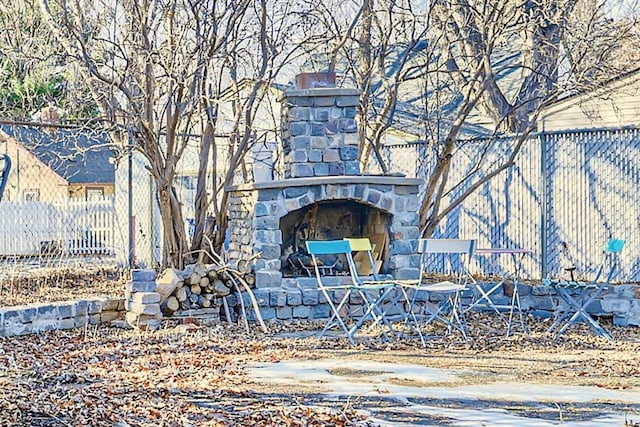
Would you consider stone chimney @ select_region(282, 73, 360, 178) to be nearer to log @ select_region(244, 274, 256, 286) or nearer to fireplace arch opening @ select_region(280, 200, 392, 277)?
fireplace arch opening @ select_region(280, 200, 392, 277)

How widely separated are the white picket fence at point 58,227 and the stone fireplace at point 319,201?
5.01m

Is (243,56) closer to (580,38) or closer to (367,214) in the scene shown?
(367,214)

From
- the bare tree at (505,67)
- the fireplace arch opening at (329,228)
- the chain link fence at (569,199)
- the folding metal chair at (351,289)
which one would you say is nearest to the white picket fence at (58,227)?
the fireplace arch opening at (329,228)

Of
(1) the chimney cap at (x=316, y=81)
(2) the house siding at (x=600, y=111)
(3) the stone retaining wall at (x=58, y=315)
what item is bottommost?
(3) the stone retaining wall at (x=58, y=315)

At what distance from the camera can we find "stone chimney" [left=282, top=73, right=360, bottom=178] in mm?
10500

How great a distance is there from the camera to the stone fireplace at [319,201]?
395 inches

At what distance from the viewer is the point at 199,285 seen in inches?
377

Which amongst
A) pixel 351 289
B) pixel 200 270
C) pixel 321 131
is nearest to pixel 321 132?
pixel 321 131

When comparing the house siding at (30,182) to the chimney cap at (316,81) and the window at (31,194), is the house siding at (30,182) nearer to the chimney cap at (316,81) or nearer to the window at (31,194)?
the window at (31,194)

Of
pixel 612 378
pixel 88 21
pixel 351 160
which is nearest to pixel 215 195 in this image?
pixel 351 160

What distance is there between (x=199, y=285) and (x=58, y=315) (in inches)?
55.8

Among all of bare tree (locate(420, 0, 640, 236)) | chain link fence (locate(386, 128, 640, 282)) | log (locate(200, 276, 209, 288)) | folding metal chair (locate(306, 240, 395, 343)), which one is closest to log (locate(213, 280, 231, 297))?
log (locate(200, 276, 209, 288))

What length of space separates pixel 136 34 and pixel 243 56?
1822 mm

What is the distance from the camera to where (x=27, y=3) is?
426 inches
